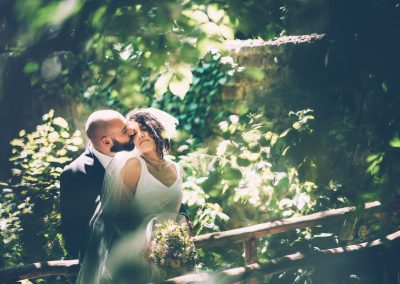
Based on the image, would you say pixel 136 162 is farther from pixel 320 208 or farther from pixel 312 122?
pixel 320 208

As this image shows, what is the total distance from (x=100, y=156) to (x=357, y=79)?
1879mm

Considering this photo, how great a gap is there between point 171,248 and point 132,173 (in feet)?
1.71

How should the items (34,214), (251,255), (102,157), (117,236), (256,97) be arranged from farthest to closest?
(34,214)
(256,97)
(102,157)
(251,255)
(117,236)

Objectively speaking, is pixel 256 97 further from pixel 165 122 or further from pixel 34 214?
pixel 34 214

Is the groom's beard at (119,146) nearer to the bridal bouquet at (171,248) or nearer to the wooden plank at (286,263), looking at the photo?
the bridal bouquet at (171,248)

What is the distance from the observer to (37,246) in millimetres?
4207

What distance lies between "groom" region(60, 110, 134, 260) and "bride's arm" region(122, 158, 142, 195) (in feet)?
1.71

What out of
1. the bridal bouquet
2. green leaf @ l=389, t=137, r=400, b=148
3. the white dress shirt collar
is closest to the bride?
the bridal bouquet

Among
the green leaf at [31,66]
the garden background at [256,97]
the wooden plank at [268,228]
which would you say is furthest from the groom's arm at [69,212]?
the green leaf at [31,66]

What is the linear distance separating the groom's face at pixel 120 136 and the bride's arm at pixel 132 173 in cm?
67

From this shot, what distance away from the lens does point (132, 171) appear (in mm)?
2867

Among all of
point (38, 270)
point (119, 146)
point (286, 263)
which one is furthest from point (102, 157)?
point (286, 263)

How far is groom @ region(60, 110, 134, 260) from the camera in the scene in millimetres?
3229

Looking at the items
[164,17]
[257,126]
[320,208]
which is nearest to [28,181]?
[257,126]
